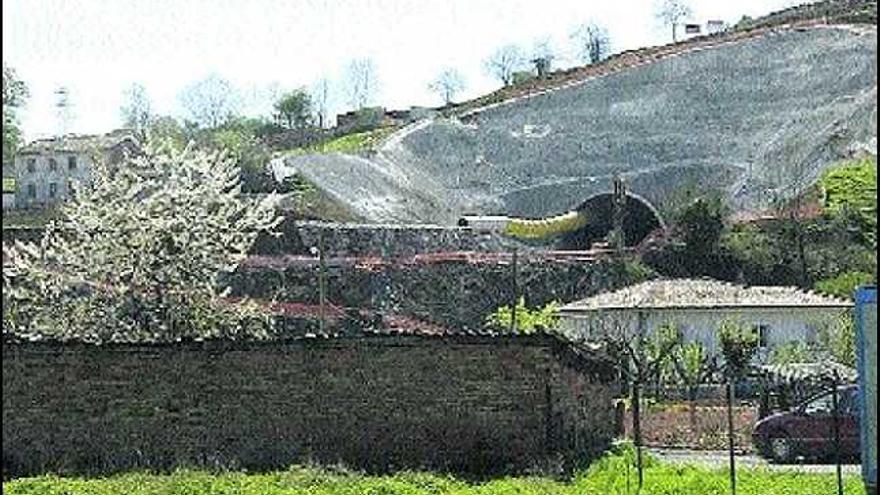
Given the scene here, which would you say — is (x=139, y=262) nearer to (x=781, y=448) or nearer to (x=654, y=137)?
(x=781, y=448)

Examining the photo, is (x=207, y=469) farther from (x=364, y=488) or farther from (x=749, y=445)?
(x=749, y=445)

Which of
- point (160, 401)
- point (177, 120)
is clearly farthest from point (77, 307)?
point (177, 120)

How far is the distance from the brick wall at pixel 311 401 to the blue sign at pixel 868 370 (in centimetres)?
643

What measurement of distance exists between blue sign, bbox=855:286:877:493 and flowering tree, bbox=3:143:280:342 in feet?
50.4

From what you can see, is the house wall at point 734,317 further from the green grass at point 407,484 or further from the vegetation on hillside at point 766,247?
the green grass at point 407,484

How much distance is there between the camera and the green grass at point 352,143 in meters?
71.4

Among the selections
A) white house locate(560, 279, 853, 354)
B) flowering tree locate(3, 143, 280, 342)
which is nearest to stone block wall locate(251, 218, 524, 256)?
white house locate(560, 279, 853, 354)

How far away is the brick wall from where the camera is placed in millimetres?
15727

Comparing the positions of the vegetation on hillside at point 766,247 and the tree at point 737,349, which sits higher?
the vegetation on hillside at point 766,247

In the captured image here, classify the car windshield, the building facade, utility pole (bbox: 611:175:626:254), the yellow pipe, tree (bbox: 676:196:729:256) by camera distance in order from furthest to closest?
the building facade
the yellow pipe
tree (bbox: 676:196:729:256)
utility pole (bbox: 611:175:626:254)
the car windshield

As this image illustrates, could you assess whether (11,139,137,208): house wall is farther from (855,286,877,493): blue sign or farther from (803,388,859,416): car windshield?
(855,286,877,493): blue sign

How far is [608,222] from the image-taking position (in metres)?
62.0

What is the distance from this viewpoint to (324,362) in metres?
15.8

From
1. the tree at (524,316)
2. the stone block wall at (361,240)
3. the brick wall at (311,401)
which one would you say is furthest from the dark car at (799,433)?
the stone block wall at (361,240)
